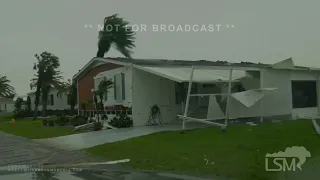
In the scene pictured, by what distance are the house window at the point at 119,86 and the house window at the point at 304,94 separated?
30.4ft

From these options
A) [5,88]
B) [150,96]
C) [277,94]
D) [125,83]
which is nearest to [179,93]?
[150,96]

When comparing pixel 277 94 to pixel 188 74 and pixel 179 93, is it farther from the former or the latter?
pixel 179 93

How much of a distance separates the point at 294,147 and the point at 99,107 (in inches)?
565

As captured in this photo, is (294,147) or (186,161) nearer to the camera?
(186,161)

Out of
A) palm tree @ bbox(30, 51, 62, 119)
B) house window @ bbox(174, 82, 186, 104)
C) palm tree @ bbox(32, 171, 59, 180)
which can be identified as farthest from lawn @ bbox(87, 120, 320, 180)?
palm tree @ bbox(30, 51, 62, 119)

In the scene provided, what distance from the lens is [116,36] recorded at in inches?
1425

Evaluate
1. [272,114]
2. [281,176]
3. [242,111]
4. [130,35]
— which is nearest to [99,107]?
[242,111]

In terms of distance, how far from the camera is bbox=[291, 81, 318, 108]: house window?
73.9 feet

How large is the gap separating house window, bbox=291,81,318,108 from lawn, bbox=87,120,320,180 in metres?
8.40

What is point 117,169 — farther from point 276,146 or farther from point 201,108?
point 201,108

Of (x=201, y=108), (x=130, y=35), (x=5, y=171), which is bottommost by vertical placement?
(x=5, y=171)

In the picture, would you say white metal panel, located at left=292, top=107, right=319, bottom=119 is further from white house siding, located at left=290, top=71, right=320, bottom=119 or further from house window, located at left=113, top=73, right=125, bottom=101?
house window, located at left=113, top=73, right=125, bottom=101

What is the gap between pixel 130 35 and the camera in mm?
34625

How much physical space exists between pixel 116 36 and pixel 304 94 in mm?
18445
